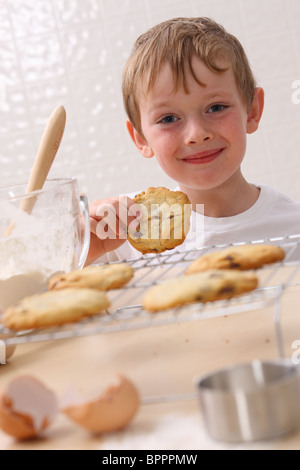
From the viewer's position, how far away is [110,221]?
146 cm

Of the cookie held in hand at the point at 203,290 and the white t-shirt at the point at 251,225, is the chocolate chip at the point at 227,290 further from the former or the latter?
the white t-shirt at the point at 251,225

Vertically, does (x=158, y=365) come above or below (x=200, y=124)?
below

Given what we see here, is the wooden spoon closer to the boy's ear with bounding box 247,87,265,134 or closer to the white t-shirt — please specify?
the white t-shirt

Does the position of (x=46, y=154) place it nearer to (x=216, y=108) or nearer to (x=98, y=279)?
(x=98, y=279)

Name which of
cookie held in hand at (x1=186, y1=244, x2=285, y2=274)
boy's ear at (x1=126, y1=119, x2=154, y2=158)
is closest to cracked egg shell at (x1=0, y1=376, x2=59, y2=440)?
cookie held in hand at (x1=186, y1=244, x2=285, y2=274)

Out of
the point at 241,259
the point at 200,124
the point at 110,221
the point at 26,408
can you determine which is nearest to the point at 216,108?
the point at 200,124

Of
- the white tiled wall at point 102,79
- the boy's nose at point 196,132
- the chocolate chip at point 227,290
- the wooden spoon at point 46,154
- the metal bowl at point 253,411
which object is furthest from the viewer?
the white tiled wall at point 102,79

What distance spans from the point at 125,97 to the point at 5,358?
106 centimetres

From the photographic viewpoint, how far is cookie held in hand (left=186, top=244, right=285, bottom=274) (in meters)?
0.81

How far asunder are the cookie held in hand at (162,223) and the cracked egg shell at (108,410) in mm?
736

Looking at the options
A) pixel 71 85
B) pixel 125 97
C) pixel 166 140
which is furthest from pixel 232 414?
pixel 71 85

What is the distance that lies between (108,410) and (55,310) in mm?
162

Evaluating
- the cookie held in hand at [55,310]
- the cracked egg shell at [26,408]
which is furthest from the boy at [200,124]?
the cracked egg shell at [26,408]

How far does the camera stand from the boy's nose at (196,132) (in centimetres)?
154
